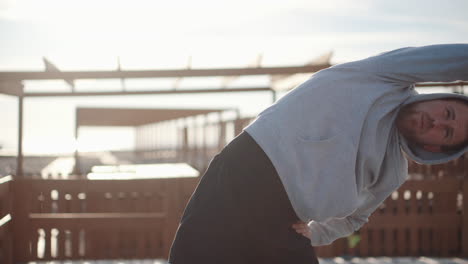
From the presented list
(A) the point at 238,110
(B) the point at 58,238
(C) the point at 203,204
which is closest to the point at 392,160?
(C) the point at 203,204

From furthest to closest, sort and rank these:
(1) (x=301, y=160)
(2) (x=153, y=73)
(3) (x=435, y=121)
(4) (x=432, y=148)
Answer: (2) (x=153, y=73)
(4) (x=432, y=148)
(3) (x=435, y=121)
(1) (x=301, y=160)

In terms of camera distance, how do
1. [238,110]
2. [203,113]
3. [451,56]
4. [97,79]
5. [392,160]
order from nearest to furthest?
[451,56] < [392,160] < [97,79] < [238,110] < [203,113]

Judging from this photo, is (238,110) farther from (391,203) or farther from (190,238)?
(190,238)

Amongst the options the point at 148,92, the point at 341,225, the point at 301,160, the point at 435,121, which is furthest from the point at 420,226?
the point at 301,160

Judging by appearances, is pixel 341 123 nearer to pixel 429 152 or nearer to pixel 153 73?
pixel 429 152

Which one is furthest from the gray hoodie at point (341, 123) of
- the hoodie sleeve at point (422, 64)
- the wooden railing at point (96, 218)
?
the wooden railing at point (96, 218)

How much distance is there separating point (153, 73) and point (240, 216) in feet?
9.34

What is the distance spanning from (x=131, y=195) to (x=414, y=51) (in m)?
3.67

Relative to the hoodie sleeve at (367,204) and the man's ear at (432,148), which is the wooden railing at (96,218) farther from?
the man's ear at (432,148)

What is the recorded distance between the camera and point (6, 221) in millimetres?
3697

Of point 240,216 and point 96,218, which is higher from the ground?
point 240,216

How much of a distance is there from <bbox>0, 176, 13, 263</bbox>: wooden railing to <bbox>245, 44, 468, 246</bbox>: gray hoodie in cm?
286

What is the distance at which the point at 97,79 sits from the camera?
3.98 m

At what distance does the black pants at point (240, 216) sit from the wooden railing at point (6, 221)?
2.63 metres
